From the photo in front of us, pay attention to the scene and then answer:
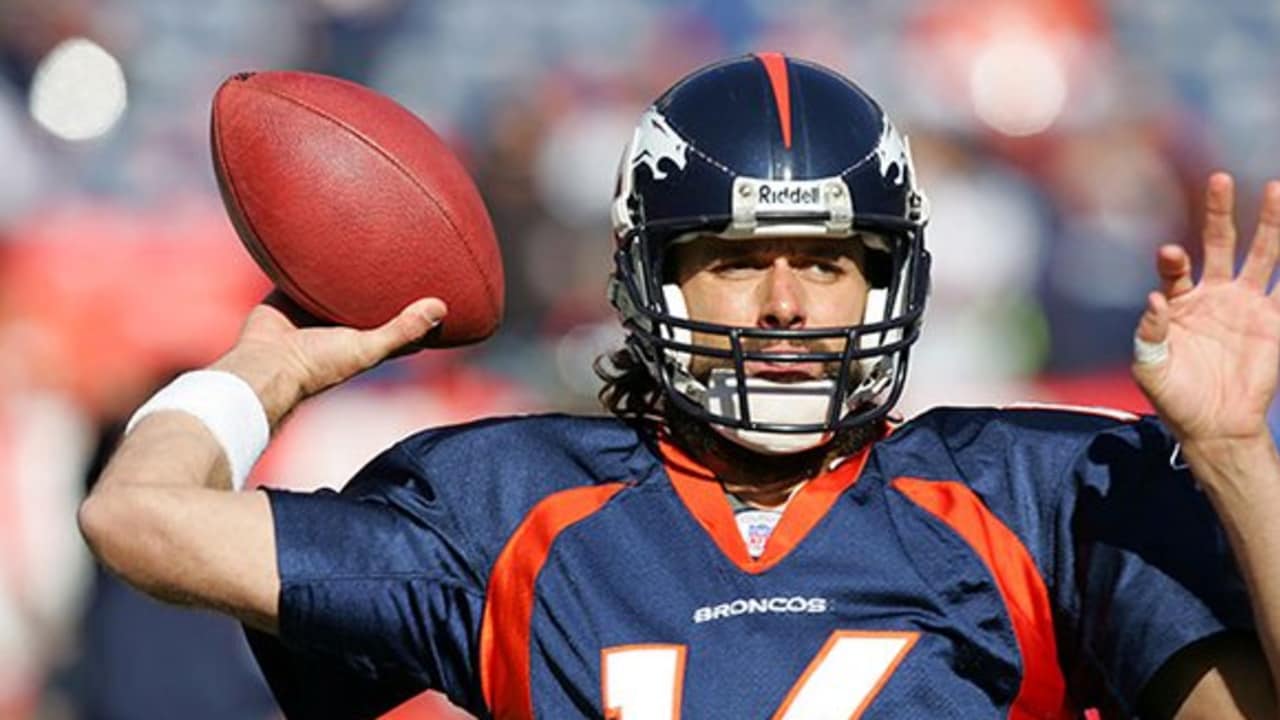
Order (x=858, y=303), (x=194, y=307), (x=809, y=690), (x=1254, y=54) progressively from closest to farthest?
(x=809, y=690) < (x=858, y=303) < (x=194, y=307) < (x=1254, y=54)

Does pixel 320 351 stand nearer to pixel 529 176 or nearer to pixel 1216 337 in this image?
pixel 1216 337

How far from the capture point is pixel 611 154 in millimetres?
6012

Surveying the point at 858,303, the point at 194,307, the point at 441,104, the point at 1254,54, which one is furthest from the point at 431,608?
the point at 1254,54

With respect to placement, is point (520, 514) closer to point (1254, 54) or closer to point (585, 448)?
point (585, 448)

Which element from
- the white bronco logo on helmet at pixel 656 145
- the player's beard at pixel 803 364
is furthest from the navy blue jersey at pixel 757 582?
the white bronco logo on helmet at pixel 656 145

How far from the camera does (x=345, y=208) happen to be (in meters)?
2.60

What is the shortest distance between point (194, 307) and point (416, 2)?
1.16 m

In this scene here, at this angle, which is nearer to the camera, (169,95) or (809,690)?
(809,690)

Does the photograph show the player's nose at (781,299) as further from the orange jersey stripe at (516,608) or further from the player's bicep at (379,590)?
the player's bicep at (379,590)

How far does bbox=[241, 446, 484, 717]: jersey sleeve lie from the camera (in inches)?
92.8

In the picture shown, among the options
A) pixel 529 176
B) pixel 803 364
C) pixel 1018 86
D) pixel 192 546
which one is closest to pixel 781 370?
pixel 803 364

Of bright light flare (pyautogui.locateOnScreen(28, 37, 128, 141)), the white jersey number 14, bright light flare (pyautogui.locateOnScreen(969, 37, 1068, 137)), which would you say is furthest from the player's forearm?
bright light flare (pyautogui.locateOnScreen(28, 37, 128, 141))

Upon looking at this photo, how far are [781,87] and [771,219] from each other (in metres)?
0.20

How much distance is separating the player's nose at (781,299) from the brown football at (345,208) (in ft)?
1.31
